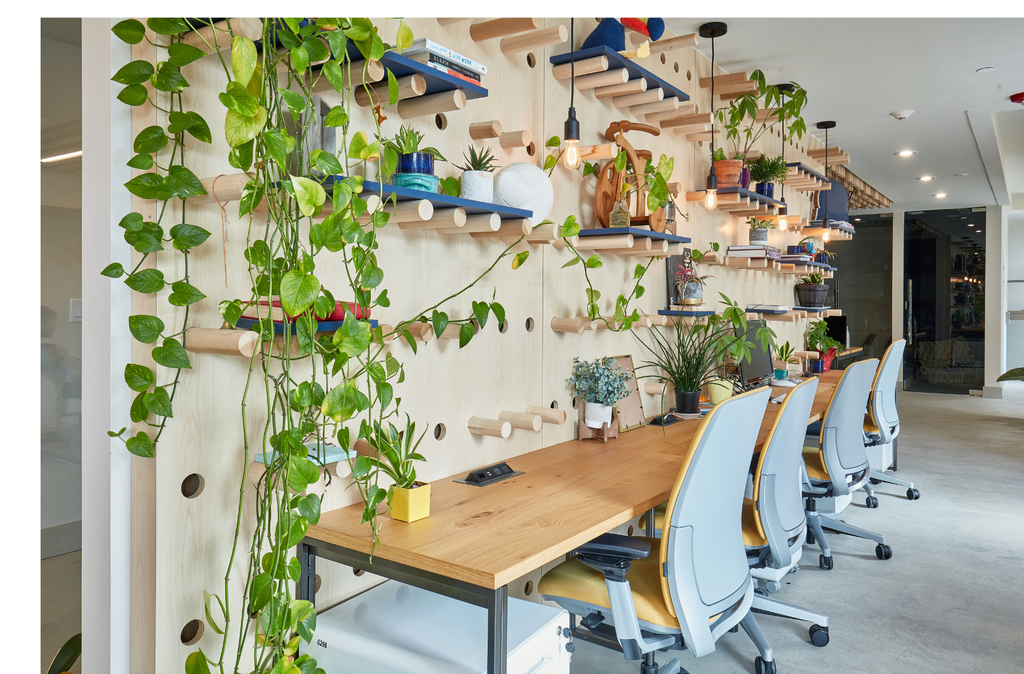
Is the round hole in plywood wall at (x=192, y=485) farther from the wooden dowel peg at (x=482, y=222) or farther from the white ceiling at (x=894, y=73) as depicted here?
the white ceiling at (x=894, y=73)

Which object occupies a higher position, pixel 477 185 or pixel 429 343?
pixel 477 185

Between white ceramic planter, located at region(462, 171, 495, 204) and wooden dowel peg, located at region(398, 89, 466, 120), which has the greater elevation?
wooden dowel peg, located at region(398, 89, 466, 120)

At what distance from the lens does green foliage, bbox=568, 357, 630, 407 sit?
8.34ft

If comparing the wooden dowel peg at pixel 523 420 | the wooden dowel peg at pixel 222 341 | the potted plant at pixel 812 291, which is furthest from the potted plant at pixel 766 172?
the wooden dowel peg at pixel 222 341

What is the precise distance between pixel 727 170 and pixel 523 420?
2270 mm

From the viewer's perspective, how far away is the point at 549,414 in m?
2.20

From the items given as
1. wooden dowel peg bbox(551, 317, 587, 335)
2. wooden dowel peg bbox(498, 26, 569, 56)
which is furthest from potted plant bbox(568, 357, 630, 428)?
wooden dowel peg bbox(498, 26, 569, 56)

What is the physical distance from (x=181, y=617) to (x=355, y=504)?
491 mm

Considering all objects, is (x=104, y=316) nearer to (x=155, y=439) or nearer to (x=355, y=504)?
(x=155, y=439)

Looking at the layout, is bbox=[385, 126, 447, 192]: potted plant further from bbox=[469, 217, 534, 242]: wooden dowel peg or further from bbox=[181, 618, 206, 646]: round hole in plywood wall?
bbox=[181, 618, 206, 646]: round hole in plywood wall

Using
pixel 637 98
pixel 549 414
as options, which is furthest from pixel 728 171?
pixel 549 414

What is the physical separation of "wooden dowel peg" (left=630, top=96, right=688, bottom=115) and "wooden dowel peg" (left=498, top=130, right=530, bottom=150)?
0.92 metres

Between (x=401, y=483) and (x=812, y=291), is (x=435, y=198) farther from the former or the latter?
(x=812, y=291)
